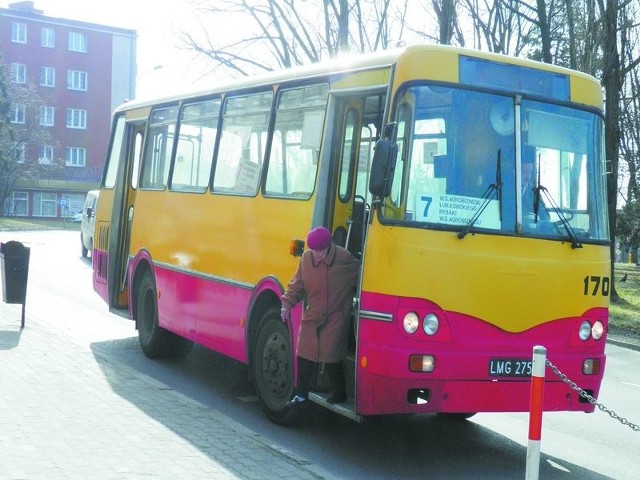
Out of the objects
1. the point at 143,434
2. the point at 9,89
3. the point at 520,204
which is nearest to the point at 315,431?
the point at 143,434

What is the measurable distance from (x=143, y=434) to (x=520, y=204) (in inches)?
130

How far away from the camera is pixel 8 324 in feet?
47.7

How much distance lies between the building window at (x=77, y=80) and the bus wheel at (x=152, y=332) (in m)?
79.7

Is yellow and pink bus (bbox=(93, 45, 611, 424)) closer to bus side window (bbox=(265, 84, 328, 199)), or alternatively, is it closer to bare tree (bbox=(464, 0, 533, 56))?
bus side window (bbox=(265, 84, 328, 199))

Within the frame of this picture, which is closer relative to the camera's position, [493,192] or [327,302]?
[493,192]

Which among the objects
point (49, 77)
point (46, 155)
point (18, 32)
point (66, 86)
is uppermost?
point (18, 32)

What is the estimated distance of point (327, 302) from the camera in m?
8.36

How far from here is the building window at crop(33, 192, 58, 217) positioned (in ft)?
291

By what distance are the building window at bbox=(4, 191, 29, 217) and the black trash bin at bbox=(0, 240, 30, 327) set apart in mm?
73428

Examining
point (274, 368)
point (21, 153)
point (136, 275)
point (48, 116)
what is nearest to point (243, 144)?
point (274, 368)

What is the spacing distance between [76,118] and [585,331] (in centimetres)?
8526

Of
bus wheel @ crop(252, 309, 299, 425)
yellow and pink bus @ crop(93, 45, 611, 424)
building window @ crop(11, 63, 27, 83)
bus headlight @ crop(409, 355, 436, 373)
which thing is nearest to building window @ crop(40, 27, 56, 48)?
building window @ crop(11, 63, 27, 83)

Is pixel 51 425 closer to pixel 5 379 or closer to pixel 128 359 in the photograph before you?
pixel 5 379

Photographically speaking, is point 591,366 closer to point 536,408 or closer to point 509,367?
point 509,367
